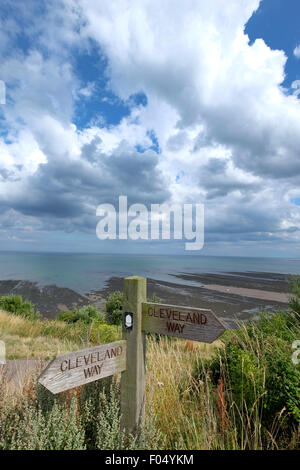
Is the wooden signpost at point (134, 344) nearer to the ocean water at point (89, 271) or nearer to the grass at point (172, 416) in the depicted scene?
the grass at point (172, 416)

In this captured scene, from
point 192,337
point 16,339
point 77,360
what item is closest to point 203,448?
point 192,337

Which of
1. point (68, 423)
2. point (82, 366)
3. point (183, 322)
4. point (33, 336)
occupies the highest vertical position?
point (183, 322)

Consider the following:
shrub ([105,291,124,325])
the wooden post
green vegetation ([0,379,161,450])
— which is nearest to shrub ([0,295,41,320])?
shrub ([105,291,124,325])

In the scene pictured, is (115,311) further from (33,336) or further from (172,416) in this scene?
(172,416)

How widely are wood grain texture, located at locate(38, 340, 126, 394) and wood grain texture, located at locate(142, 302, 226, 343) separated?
1.08ft

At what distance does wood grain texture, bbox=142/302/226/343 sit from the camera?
2.03m

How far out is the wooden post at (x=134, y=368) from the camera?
7.54 ft

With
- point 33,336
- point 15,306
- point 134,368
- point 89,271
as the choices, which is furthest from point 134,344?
point 89,271

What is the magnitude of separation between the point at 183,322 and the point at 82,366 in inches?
32.4

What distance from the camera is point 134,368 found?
2299 mm

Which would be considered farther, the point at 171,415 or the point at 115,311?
the point at 115,311
